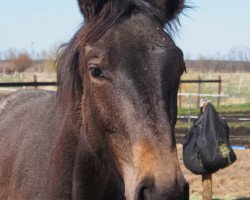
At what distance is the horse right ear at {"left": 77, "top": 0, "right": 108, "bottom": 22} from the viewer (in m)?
3.01

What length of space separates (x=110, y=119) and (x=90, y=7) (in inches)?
29.3

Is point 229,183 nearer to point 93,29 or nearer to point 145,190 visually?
point 93,29

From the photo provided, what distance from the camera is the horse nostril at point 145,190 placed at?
2357 millimetres

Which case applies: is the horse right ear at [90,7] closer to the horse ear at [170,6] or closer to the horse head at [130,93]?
the horse head at [130,93]

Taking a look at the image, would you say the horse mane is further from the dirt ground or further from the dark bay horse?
the dirt ground

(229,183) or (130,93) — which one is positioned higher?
(130,93)

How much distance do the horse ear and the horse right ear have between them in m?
0.34

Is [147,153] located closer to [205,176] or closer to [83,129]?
[83,129]

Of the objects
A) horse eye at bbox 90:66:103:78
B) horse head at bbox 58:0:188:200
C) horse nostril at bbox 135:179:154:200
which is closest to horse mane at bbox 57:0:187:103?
horse head at bbox 58:0:188:200

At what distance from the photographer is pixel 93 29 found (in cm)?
292

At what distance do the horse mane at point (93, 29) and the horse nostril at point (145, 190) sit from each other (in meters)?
0.93

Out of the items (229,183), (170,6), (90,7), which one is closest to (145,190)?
(90,7)

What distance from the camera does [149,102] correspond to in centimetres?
257

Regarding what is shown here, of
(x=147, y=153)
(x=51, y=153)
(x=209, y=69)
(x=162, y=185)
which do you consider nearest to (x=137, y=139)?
(x=147, y=153)
